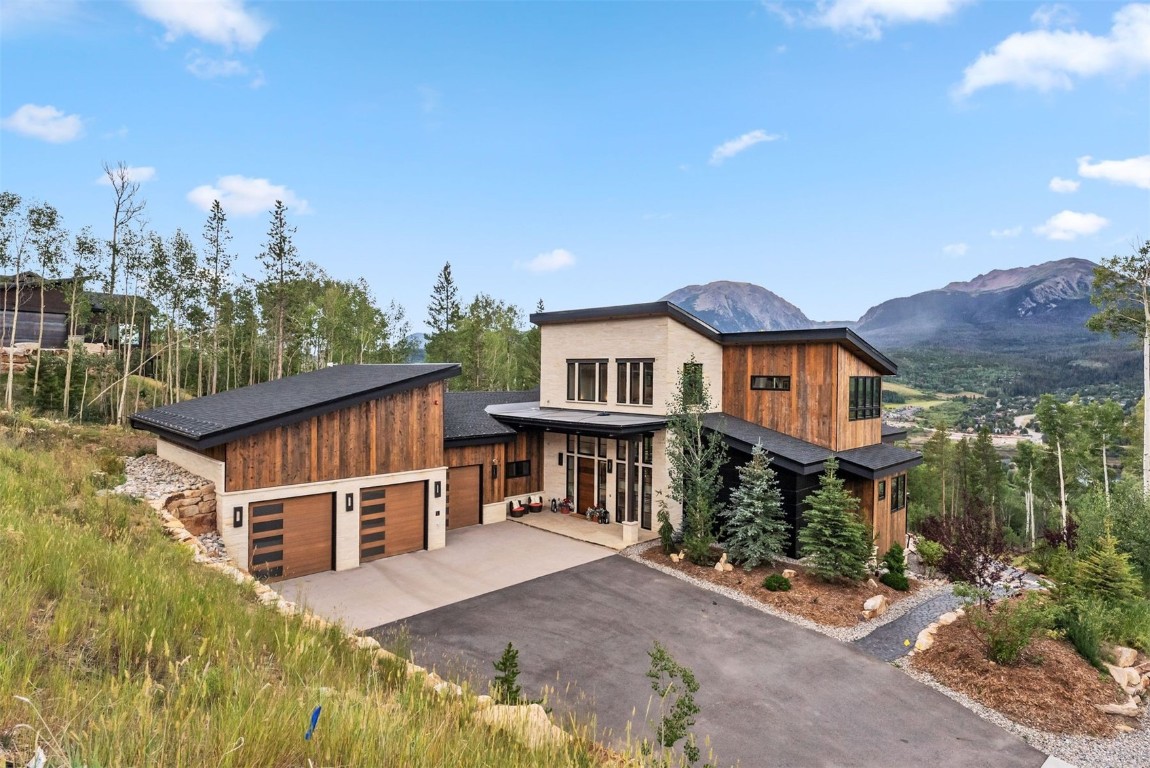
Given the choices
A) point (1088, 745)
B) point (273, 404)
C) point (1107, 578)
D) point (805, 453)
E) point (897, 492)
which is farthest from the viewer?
point (897, 492)

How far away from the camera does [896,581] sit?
1282cm

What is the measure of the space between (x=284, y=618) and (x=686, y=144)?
4617 centimetres

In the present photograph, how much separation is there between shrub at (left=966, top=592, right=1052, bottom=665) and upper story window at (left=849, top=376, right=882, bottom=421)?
7306mm

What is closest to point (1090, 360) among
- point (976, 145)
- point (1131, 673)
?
point (976, 145)

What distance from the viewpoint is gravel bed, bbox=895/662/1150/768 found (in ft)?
22.0

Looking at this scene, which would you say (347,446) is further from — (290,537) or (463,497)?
(463,497)

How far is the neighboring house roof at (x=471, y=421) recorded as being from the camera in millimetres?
16359

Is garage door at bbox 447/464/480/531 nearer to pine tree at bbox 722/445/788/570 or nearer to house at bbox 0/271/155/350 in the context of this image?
pine tree at bbox 722/445/788/570

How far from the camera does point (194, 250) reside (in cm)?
2836

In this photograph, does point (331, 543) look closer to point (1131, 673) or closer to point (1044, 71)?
point (1131, 673)

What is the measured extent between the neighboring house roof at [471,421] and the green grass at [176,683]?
9.77 metres

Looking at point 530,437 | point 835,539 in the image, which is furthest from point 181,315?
point 835,539

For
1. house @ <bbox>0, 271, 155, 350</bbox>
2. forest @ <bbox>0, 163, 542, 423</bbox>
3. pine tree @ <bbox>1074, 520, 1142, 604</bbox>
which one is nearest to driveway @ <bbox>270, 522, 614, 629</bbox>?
pine tree @ <bbox>1074, 520, 1142, 604</bbox>

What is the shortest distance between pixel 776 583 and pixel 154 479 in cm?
1433
